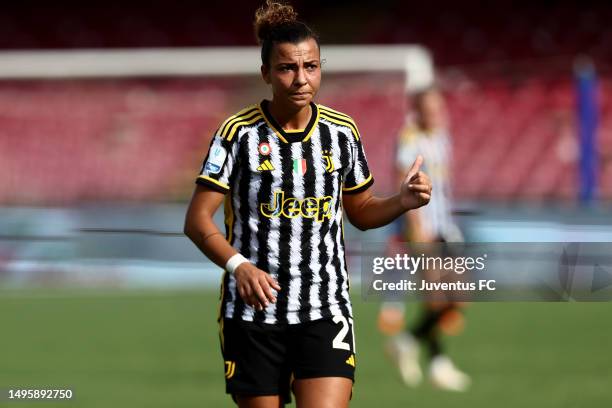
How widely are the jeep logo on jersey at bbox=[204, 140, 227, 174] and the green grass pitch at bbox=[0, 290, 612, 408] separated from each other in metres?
2.88

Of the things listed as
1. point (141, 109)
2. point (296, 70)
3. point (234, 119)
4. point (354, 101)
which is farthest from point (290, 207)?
point (141, 109)

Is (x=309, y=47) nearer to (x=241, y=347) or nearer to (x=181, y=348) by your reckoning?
(x=241, y=347)

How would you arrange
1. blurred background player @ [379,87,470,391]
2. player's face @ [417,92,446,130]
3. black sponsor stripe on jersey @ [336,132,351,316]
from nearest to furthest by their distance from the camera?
black sponsor stripe on jersey @ [336,132,351,316] < blurred background player @ [379,87,470,391] < player's face @ [417,92,446,130]

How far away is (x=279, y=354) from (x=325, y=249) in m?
0.40

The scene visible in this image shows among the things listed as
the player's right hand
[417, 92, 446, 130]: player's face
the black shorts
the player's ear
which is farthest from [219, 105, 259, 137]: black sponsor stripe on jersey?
[417, 92, 446, 130]: player's face

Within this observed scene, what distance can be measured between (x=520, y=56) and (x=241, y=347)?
52.9ft

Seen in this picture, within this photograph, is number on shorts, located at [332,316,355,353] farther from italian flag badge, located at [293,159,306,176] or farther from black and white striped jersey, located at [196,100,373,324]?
italian flag badge, located at [293,159,306,176]

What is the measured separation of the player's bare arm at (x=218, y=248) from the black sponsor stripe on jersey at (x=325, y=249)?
0.76 ft

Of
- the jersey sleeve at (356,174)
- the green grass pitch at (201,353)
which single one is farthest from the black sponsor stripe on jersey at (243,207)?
the green grass pitch at (201,353)

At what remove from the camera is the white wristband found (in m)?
3.69

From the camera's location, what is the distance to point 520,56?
63.3 feet

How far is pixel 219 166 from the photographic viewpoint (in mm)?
3816

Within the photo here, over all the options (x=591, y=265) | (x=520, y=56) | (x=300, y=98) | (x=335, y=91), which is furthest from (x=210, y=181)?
(x=520, y=56)

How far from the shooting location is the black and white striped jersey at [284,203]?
3.85 metres
